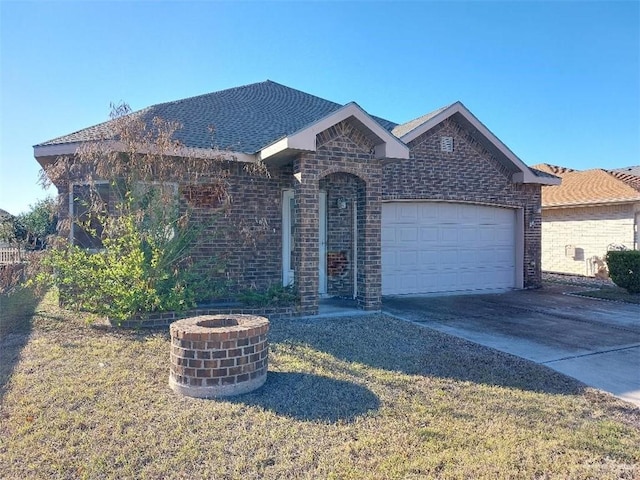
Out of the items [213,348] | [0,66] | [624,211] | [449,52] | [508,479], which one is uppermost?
[449,52]

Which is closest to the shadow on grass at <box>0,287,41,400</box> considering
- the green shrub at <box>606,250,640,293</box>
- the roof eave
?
the green shrub at <box>606,250,640,293</box>

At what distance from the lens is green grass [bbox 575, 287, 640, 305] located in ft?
37.2

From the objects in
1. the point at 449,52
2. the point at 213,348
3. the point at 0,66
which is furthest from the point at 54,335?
the point at 449,52

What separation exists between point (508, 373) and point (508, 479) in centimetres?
243

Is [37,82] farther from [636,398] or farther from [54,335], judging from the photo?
[636,398]

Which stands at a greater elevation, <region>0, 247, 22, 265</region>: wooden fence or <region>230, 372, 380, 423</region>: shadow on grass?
<region>0, 247, 22, 265</region>: wooden fence

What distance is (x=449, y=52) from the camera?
444 inches

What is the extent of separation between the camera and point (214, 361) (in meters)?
4.51

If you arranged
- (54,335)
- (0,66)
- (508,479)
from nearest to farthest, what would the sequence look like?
(508,479) → (54,335) → (0,66)

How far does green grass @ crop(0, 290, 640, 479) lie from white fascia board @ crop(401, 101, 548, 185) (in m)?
6.72

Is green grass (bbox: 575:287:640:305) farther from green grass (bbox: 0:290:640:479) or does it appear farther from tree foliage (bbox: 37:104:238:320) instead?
tree foliage (bbox: 37:104:238:320)

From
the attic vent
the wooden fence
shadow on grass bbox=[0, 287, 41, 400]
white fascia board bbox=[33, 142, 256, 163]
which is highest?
the attic vent

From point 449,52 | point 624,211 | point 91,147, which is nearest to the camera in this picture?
point 91,147

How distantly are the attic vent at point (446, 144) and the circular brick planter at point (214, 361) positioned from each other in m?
8.83
